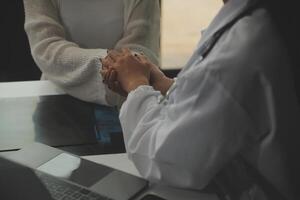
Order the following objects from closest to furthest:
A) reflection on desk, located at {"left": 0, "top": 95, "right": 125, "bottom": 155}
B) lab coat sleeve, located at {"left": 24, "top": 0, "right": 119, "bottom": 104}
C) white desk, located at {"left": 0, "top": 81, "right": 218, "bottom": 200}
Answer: white desk, located at {"left": 0, "top": 81, "right": 218, "bottom": 200}, reflection on desk, located at {"left": 0, "top": 95, "right": 125, "bottom": 155}, lab coat sleeve, located at {"left": 24, "top": 0, "right": 119, "bottom": 104}

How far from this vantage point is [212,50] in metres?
0.81

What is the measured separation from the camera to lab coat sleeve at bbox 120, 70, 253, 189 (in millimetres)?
785

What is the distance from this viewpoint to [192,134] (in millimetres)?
809

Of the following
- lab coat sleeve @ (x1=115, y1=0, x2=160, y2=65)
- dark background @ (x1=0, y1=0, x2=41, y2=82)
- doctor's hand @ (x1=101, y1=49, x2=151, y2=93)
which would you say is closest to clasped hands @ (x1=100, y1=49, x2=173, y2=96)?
doctor's hand @ (x1=101, y1=49, x2=151, y2=93)

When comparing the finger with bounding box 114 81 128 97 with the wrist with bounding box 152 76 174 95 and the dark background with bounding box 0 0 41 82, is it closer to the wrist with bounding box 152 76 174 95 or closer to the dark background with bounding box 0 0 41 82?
the wrist with bounding box 152 76 174 95

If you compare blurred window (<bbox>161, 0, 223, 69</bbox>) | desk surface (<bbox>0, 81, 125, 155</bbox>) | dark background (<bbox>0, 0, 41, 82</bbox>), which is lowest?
blurred window (<bbox>161, 0, 223, 69</bbox>)

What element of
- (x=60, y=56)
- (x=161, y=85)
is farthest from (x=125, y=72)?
(x=60, y=56)

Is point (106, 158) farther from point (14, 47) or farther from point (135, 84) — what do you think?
point (14, 47)

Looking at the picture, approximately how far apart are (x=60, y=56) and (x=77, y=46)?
0.29ft

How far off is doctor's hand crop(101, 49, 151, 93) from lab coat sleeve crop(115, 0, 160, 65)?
44 centimetres

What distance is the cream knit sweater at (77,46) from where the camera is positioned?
1.41 meters

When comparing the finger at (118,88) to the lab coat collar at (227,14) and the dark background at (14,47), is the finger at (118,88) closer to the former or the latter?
the lab coat collar at (227,14)

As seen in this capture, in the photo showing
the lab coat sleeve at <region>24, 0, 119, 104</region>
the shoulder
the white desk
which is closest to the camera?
the shoulder

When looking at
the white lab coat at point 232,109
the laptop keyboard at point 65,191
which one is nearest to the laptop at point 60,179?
the laptop keyboard at point 65,191
